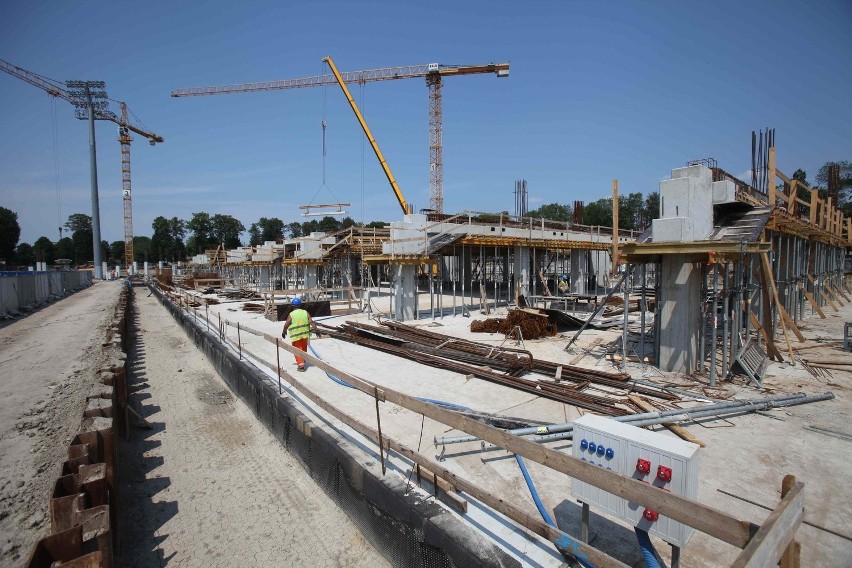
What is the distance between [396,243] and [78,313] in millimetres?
19637

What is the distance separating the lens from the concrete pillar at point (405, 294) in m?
19.1

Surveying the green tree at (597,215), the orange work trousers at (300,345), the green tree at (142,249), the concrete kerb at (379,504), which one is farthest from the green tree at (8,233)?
the green tree at (597,215)

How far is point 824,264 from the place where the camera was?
22469mm

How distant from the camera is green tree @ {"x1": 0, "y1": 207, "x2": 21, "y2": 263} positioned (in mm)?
83412

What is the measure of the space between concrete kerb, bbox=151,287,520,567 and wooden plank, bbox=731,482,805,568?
1653mm

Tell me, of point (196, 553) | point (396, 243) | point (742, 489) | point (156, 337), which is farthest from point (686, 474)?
point (156, 337)

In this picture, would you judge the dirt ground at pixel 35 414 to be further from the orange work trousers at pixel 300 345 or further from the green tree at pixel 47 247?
the green tree at pixel 47 247

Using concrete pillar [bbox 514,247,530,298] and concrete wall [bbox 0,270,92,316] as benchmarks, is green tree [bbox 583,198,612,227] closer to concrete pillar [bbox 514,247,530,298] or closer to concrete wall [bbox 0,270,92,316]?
concrete pillar [bbox 514,247,530,298]

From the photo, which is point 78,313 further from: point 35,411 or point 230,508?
point 230,508

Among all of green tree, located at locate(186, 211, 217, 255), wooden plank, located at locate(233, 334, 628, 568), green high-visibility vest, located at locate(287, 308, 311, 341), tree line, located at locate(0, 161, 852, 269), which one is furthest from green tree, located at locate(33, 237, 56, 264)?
wooden plank, located at locate(233, 334, 628, 568)

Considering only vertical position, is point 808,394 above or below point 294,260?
below

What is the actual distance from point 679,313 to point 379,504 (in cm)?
860

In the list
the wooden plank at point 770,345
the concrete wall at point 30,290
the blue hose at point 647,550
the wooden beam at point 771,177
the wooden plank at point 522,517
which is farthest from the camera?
the concrete wall at point 30,290

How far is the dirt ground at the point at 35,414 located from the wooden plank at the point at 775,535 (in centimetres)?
625
